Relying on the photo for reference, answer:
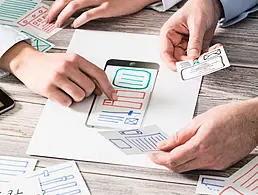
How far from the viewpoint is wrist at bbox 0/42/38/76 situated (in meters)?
1.41

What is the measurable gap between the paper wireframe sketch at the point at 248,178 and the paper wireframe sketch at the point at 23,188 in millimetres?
327

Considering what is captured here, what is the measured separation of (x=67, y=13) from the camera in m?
1.53

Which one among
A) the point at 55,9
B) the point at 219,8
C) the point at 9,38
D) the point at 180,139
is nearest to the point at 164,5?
the point at 219,8

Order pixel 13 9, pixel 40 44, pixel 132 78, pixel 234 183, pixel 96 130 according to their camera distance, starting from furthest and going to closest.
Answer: pixel 13 9 → pixel 40 44 → pixel 132 78 → pixel 96 130 → pixel 234 183

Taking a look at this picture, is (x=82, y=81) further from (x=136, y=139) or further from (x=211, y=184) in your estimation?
(x=211, y=184)

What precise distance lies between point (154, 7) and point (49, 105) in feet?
1.23

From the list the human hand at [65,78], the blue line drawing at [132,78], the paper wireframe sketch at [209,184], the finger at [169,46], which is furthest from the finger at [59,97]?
the paper wireframe sketch at [209,184]

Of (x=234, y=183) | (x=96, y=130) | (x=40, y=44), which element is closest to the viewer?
(x=234, y=183)

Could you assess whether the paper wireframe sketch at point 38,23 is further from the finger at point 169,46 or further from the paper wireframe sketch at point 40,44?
the finger at point 169,46

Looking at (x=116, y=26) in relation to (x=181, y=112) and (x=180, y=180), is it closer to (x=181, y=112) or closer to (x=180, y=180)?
(x=181, y=112)

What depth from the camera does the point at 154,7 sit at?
1.55m

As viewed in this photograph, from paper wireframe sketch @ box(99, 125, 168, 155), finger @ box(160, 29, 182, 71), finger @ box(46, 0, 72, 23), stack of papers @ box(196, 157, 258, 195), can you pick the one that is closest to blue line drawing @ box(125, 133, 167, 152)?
paper wireframe sketch @ box(99, 125, 168, 155)

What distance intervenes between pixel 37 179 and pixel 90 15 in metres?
0.47

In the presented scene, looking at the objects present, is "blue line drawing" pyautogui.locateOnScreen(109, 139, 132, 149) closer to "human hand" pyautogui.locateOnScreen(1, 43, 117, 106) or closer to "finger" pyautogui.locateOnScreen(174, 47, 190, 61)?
"human hand" pyautogui.locateOnScreen(1, 43, 117, 106)
